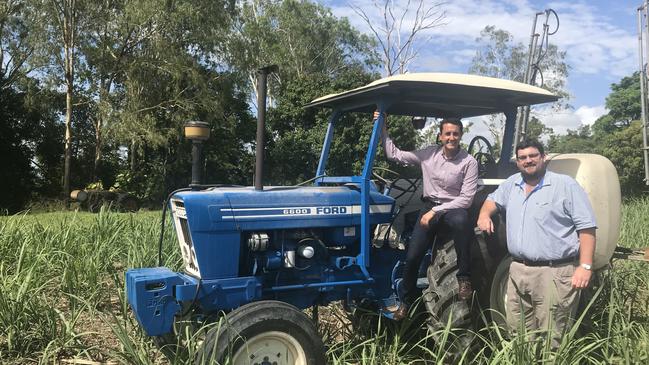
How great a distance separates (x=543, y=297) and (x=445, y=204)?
35.4 inches

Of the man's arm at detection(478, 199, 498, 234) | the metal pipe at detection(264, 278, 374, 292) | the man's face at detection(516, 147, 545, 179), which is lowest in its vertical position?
the metal pipe at detection(264, 278, 374, 292)

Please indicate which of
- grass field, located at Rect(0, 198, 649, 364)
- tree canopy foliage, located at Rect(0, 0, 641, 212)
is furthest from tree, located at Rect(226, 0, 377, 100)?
grass field, located at Rect(0, 198, 649, 364)

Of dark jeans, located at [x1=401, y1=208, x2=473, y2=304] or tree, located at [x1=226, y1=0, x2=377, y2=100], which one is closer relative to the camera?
dark jeans, located at [x1=401, y1=208, x2=473, y2=304]

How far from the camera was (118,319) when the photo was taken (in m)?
4.01

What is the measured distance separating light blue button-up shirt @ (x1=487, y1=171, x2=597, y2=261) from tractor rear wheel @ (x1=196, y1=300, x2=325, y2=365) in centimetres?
156

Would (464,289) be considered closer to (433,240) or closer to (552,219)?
(433,240)

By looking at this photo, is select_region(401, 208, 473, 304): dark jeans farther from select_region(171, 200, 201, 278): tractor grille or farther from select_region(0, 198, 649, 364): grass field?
select_region(171, 200, 201, 278): tractor grille

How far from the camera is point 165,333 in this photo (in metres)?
3.58

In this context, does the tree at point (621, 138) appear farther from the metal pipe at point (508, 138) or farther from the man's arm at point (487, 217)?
the man's arm at point (487, 217)

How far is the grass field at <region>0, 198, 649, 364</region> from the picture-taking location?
339 cm

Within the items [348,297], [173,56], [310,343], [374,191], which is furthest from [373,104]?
[173,56]

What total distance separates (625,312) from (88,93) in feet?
71.1

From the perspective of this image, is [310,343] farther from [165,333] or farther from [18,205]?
[18,205]

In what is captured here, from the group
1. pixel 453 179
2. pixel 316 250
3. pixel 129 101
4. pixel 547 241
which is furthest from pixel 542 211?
pixel 129 101
